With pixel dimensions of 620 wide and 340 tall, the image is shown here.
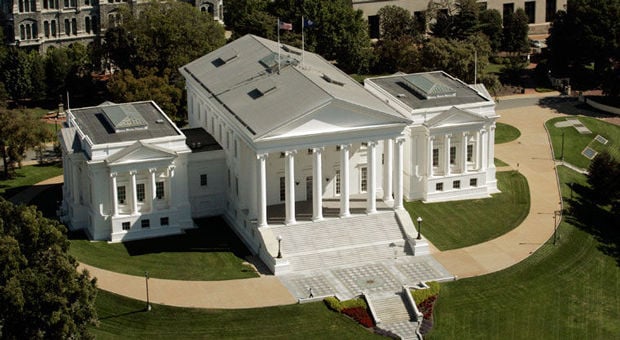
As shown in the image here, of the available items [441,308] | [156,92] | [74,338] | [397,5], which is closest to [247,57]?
[156,92]

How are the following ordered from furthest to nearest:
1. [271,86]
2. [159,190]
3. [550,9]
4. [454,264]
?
1. [550,9]
2. [271,86]
3. [159,190]
4. [454,264]

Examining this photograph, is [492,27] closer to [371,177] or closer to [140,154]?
[371,177]

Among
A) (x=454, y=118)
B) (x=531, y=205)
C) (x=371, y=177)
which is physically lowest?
(x=531, y=205)

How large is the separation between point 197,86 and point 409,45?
153 ft

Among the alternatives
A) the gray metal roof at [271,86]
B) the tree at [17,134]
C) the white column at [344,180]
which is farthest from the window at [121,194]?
the tree at [17,134]

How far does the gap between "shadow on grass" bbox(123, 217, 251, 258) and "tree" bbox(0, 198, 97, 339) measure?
22.1 m

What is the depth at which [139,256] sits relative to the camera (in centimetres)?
10456

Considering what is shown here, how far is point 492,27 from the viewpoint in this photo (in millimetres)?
174750

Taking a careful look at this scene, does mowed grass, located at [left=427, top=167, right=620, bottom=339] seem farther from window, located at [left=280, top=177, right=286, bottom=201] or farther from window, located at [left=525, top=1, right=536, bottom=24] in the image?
window, located at [left=525, top=1, right=536, bottom=24]

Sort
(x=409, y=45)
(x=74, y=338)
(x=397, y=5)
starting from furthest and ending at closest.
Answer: (x=397, y=5), (x=409, y=45), (x=74, y=338)

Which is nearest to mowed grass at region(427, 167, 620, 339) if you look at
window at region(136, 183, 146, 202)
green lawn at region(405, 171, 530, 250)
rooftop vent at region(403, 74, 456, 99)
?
green lawn at region(405, 171, 530, 250)

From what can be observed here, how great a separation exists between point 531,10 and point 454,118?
79828mm

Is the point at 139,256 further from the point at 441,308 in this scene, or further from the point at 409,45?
the point at 409,45

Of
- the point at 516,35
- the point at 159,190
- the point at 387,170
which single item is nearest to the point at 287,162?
the point at 387,170
